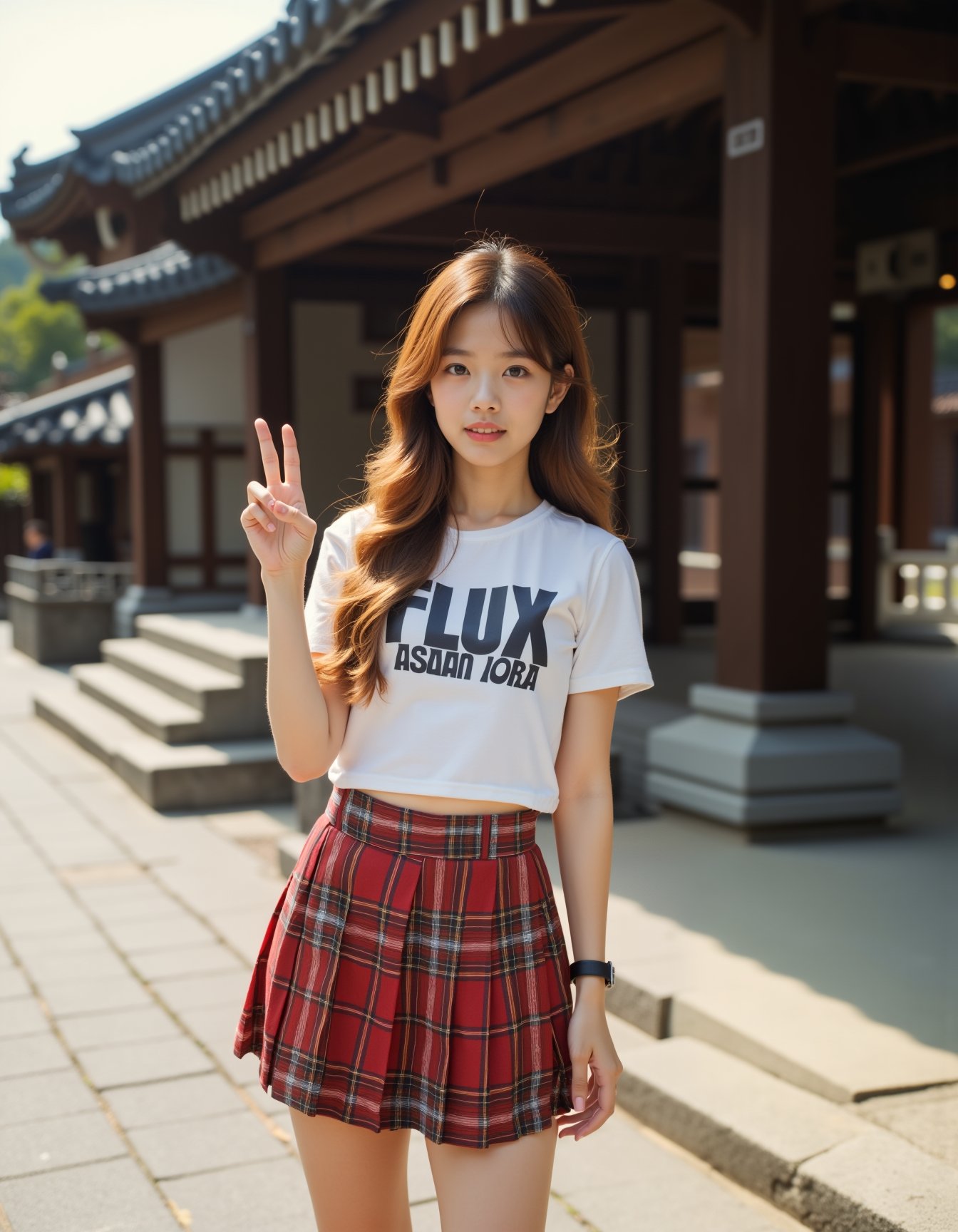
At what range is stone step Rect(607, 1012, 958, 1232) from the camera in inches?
98.7

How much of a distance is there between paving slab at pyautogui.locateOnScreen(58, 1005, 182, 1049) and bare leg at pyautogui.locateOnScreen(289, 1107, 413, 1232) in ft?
6.83

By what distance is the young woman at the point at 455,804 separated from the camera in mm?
1734

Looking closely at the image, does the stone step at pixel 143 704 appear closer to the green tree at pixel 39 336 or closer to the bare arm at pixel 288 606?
the bare arm at pixel 288 606

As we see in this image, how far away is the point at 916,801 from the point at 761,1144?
313 centimetres

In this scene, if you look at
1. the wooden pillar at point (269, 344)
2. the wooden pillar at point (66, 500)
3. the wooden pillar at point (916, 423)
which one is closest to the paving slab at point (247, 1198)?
the wooden pillar at point (269, 344)

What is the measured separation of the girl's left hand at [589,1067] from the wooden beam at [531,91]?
3957 millimetres

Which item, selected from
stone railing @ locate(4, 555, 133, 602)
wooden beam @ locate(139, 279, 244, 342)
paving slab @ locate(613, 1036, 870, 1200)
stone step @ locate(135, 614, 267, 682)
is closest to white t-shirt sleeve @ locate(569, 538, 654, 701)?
paving slab @ locate(613, 1036, 870, 1200)

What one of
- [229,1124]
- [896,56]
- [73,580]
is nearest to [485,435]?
[229,1124]

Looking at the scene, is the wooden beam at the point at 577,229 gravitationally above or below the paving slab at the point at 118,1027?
above

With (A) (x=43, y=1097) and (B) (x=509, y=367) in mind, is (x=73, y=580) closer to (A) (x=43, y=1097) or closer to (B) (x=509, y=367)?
(A) (x=43, y=1097)

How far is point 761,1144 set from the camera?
9.09 feet

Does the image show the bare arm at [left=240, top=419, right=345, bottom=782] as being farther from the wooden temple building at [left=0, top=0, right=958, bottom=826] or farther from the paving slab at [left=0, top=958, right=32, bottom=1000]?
the paving slab at [left=0, top=958, right=32, bottom=1000]

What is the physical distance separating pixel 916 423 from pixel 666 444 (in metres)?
2.51

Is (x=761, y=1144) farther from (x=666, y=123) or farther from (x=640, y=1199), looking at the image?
(x=666, y=123)
